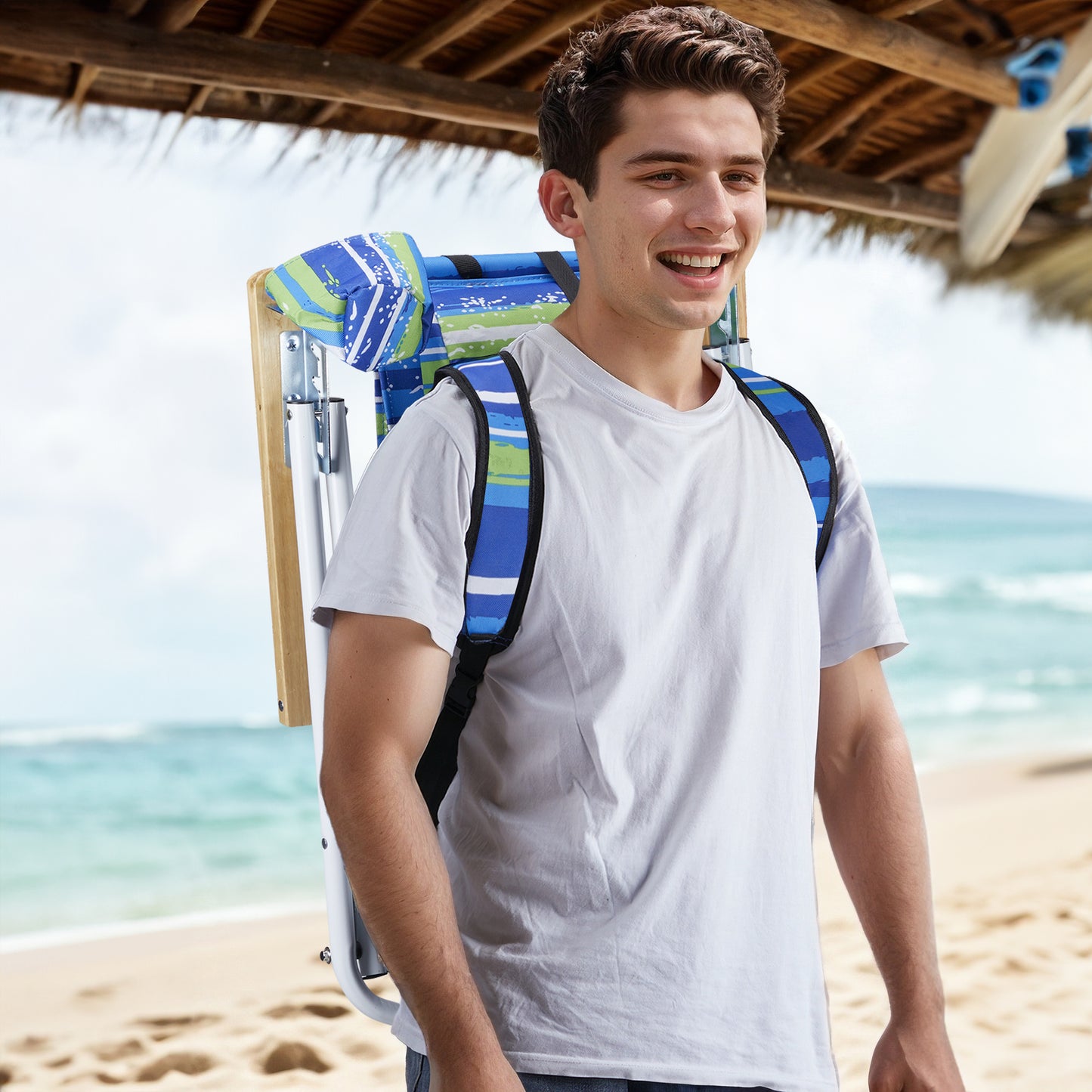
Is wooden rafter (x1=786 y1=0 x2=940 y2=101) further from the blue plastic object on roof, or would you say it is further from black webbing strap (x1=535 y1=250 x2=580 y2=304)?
black webbing strap (x1=535 y1=250 x2=580 y2=304)

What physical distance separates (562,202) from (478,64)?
6.37ft

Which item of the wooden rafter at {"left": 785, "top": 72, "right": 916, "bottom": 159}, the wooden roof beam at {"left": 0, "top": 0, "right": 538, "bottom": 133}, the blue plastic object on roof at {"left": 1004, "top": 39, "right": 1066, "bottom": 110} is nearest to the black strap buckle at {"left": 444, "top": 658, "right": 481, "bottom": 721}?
the wooden roof beam at {"left": 0, "top": 0, "right": 538, "bottom": 133}

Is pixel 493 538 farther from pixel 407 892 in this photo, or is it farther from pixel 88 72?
pixel 88 72

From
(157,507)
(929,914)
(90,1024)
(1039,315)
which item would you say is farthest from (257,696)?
(929,914)

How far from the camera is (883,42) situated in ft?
8.57

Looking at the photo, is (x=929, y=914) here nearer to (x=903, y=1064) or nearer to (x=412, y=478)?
(x=903, y=1064)

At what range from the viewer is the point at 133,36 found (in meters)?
2.29

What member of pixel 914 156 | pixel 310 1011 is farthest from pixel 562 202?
pixel 914 156

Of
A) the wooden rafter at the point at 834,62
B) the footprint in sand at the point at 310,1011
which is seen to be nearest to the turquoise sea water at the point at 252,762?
the footprint in sand at the point at 310,1011

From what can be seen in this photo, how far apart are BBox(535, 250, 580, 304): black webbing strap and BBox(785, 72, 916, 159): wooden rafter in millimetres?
2285

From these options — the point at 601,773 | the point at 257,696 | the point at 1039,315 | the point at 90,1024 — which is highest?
the point at 1039,315

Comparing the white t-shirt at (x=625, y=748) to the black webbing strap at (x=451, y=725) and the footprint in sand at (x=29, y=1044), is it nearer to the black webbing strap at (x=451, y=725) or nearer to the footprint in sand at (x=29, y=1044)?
the black webbing strap at (x=451, y=725)

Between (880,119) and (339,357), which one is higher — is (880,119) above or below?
above

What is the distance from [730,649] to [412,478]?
0.26m
